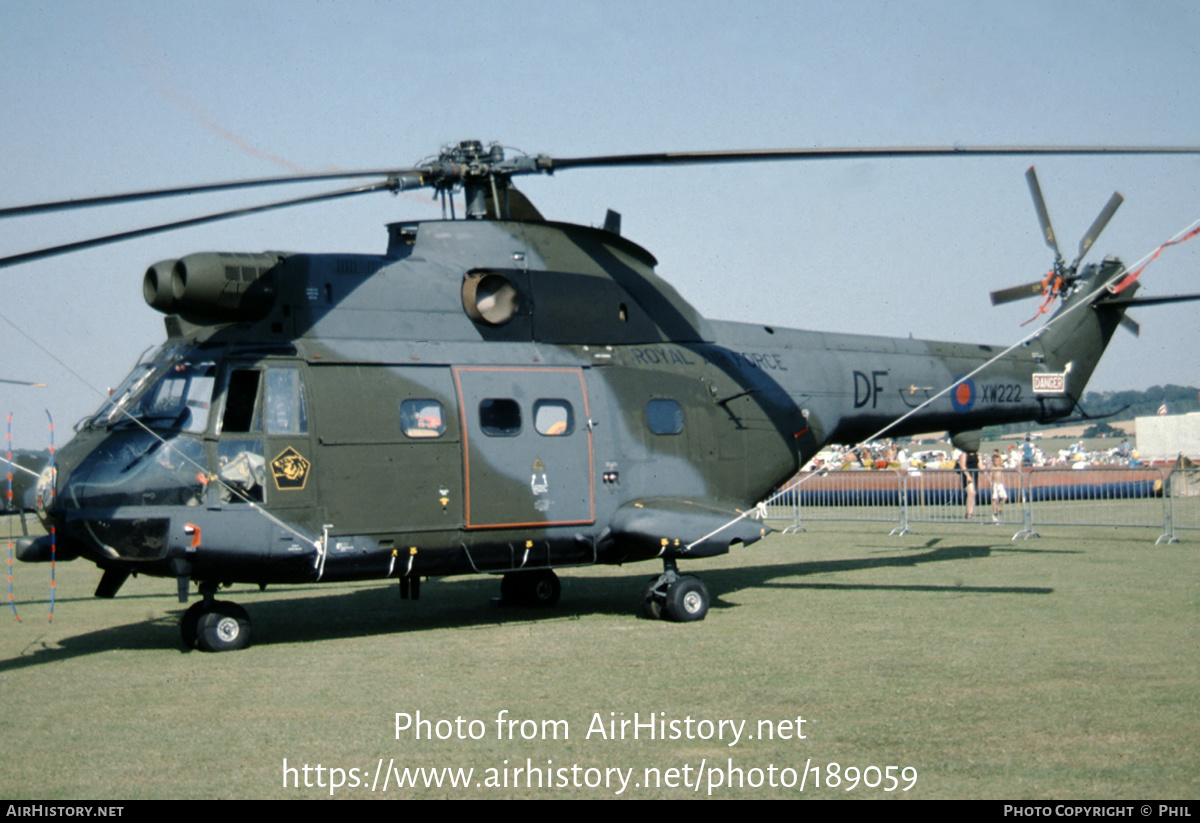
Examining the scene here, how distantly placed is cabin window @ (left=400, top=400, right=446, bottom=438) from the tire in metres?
3.02

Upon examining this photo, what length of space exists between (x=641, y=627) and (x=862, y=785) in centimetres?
602

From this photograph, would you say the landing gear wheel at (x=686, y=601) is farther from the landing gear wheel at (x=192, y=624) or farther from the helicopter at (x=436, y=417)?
the landing gear wheel at (x=192, y=624)

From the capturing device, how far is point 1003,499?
24.8 metres

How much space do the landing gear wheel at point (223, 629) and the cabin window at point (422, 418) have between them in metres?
2.50

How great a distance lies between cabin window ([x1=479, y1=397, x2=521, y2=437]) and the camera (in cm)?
1209

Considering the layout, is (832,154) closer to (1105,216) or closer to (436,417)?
(436,417)

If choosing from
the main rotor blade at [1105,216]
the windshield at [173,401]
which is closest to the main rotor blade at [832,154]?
the windshield at [173,401]

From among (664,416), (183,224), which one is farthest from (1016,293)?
(183,224)

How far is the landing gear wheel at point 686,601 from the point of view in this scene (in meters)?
12.4

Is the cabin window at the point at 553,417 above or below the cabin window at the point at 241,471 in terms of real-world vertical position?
above

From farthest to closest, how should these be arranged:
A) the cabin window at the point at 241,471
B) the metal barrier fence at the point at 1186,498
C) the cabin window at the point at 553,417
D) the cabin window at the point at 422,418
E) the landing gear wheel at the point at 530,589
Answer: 1. the metal barrier fence at the point at 1186,498
2. the landing gear wheel at the point at 530,589
3. the cabin window at the point at 553,417
4. the cabin window at the point at 422,418
5. the cabin window at the point at 241,471

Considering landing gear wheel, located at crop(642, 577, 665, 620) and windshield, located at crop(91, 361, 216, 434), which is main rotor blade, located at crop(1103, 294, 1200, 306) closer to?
landing gear wheel, located at crop(642, 577, 665, 620)

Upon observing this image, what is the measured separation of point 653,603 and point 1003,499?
48.2 feet

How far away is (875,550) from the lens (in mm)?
20281
